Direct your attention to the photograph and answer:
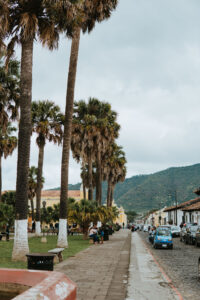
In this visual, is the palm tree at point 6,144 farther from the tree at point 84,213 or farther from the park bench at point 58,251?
the park bench at point 58,251

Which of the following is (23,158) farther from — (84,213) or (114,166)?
(114,166)

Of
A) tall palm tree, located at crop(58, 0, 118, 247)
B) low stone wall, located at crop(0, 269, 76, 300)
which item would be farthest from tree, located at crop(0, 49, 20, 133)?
low stone wall, located at crop(0, 269, 76, 300)

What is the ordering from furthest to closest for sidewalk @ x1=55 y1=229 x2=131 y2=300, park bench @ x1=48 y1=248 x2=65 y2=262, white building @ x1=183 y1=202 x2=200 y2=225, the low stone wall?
white building @ x1=183 y1=202 x2=200 y2=225 < park bench @ x1=48 y1=248 x2=65 y2=262 < sidewalk @ x1=55 y1=229 x2=131 y2=300 < the low stone wall

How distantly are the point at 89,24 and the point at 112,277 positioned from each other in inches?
776

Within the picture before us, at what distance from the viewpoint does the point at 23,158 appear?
1506 centimetres

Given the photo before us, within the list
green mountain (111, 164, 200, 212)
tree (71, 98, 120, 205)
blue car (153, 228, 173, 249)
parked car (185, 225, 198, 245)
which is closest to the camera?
blue car (153, 228, 173, 249)

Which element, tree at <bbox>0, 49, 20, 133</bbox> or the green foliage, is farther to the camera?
the green foliage

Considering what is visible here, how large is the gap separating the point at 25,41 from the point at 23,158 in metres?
A: 5.43

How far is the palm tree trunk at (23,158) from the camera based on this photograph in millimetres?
14523

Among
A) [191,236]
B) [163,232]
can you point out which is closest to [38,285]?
[163,232]

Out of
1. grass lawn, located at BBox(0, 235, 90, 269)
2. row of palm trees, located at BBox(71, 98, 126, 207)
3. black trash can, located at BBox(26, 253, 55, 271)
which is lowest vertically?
grass lawn, located at BBox(0, 235, 90, 269)

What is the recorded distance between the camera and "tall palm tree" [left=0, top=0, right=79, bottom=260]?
14.7 meters

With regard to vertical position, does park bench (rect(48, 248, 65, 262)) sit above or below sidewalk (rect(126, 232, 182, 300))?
above

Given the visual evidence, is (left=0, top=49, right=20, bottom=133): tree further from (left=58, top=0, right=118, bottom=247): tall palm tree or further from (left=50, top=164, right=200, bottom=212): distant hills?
(left=50, top=164, right=200, bottom=212): distant hills
